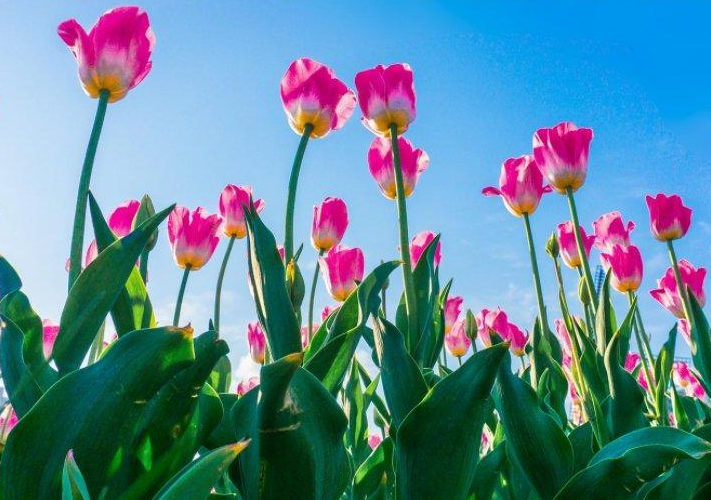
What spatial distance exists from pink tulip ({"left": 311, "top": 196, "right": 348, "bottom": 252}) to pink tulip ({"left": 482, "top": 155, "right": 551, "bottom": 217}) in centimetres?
62

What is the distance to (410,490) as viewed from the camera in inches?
43.5

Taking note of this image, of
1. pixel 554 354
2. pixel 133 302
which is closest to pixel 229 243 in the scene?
pixel 133 302

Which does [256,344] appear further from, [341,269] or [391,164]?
[391,164]

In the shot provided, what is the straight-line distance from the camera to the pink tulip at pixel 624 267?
2.84m

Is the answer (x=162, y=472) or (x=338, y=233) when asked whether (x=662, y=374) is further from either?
(x=162, y=472)

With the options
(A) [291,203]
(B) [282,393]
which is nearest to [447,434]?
(B) [282,393]

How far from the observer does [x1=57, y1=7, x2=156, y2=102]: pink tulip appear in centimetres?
145

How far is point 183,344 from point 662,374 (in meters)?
1.93

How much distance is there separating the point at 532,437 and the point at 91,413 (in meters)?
0.84

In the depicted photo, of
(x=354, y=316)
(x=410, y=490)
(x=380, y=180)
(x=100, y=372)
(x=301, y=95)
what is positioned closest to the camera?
(x=100, y=372)

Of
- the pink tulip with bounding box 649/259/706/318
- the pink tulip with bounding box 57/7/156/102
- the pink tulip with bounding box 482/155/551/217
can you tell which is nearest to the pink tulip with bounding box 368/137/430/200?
the pink tulip with bounding box 482/155/551/217

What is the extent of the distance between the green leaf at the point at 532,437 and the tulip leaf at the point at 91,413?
2.12 feet

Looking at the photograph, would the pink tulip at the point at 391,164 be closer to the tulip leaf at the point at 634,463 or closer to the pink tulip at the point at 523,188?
the pink tulip at the point at 523,188

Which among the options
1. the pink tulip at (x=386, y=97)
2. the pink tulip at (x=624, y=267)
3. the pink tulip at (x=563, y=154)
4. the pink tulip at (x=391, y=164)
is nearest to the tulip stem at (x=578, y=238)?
the pink tulip at (x=563, y=154)
